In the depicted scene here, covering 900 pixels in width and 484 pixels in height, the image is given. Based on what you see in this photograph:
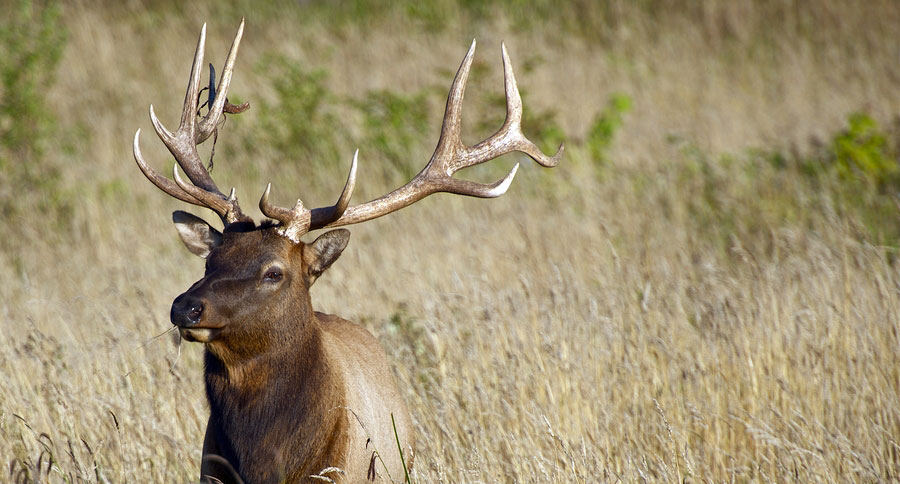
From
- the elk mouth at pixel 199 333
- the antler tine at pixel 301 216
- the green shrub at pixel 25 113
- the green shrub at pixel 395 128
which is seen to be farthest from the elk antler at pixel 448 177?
the green shrub at pixel 25 113

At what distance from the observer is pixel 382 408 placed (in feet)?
14.4

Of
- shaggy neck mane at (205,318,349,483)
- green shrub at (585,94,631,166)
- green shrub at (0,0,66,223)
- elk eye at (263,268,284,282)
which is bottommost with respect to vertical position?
shaggy neck mane at (205,318,349,483)

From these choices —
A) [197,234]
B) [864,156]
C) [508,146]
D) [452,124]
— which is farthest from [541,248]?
[197,234]

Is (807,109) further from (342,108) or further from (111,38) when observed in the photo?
(111,38)

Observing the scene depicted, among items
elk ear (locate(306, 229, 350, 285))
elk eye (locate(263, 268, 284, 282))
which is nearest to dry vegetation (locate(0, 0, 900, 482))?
elk eye (locate(263, 268, 284, 282))

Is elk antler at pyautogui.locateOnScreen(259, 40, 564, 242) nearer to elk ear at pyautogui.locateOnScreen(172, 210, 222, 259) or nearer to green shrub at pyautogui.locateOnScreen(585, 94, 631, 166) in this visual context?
elk ear at pyautogui.locateOnScreen(172, 210, 222, 259)

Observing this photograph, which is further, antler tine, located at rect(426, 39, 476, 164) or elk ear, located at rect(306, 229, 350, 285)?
antler tine, located at rect(426, 39, 476, 164)

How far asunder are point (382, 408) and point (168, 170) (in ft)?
25.2

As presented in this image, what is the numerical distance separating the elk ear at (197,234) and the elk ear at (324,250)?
16.3 inches

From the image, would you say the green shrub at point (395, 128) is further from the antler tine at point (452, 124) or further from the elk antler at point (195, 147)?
the antler tine at point (452, 124)

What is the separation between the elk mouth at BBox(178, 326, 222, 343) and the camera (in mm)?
3590

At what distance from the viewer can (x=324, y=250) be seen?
420cm

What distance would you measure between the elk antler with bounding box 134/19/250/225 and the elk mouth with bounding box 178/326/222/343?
0.58 meters

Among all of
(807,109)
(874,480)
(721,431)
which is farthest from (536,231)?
(807,109)
